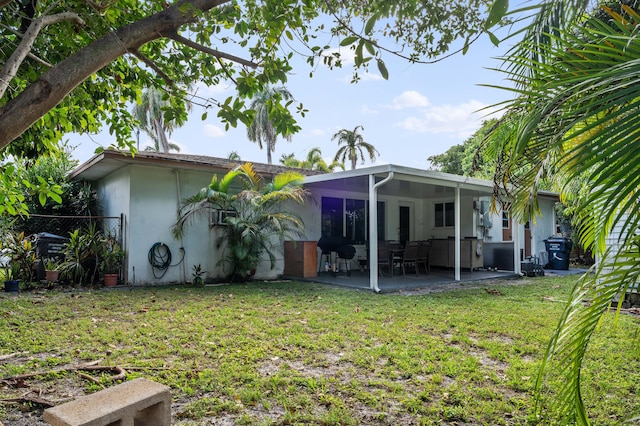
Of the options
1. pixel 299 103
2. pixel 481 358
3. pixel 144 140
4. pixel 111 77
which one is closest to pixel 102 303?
pixel 111 77

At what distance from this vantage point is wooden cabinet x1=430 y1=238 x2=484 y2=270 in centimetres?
1307

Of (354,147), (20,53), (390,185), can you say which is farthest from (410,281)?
(354,147)

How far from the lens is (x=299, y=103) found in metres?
3.59

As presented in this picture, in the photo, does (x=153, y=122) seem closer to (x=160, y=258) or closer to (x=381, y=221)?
(x=381, y=221)

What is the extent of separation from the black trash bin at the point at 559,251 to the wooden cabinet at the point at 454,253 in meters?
2.62

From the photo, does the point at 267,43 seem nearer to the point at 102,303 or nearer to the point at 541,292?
the point at 102,303

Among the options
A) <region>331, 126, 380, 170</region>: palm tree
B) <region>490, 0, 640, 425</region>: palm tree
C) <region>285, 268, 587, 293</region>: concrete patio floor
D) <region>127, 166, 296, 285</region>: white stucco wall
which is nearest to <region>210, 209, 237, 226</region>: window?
<region>127, 166, 296, 285</region>: white stucco wall

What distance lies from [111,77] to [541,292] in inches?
357

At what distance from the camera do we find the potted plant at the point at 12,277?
8367 mm

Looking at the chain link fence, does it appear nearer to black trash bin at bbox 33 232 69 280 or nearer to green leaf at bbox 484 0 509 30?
black trash bin at bbox 33 232 69 280

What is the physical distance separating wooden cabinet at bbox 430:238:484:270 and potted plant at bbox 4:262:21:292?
38.4 ft

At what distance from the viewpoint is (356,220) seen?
13.6 meters

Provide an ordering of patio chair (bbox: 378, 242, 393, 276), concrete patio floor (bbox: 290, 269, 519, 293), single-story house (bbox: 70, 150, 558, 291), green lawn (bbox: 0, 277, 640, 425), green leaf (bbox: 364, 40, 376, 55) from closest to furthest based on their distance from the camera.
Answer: green leaf (bbox: 364, 40, 376, 55) < green lawn (bbox: 0, 277, 640, 425) < concrete patio floor (bbox: 290, 269, 519, 293) < single-story house (bbox: 70, 150, 558, 291) < patio chair (bbox: 378, 242, 393, 276)

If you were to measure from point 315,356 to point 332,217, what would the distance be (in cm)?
878
